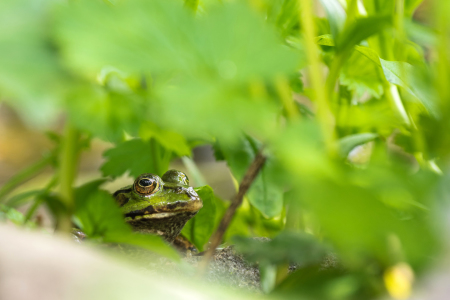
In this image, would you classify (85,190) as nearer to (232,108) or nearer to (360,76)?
(232,108)

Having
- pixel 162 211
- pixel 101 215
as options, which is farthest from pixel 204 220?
pixel 101 215

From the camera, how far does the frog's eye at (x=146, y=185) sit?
772 millimetres

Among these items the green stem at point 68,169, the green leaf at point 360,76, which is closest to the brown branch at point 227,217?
the green stem at point 68,169

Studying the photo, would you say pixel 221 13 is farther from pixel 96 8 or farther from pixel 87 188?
pixel 87 188

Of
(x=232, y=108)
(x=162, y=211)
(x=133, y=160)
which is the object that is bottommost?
(x=162, y=211)

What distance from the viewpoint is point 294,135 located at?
0.22 metres

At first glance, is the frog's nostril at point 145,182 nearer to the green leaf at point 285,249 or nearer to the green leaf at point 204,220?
the green leaf at point 204,220

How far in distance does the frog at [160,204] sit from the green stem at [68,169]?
39cm

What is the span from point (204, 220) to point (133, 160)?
181 millimetres

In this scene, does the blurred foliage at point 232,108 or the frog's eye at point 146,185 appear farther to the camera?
the frog's eye at point 146,185

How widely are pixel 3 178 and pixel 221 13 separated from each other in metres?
3.57

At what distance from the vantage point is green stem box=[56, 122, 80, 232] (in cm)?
35

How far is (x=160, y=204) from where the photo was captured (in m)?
0.82

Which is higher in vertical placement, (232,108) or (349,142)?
(232,108)
